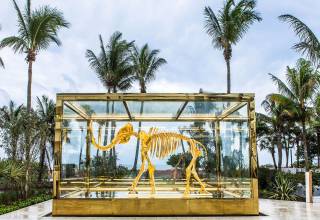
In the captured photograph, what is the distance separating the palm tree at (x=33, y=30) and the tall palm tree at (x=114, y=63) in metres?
6.16

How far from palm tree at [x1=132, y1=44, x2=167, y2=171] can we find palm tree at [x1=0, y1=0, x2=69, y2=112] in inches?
289

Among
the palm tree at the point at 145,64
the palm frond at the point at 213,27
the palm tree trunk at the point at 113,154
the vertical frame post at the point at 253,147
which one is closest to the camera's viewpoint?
the vertical frame post at the point at 253,147

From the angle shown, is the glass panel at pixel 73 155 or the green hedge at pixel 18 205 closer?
the glass panel at pixel 73 155

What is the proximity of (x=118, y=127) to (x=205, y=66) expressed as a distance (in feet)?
21.5

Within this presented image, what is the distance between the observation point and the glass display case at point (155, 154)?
11.0 meters

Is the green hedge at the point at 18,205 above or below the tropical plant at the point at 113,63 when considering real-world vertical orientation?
below

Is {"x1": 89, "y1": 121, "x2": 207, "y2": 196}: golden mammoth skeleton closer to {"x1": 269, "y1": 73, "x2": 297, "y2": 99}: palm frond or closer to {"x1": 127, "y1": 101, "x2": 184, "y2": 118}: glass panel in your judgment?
{"x1": 127, "y1": 101, "x2": 184, "y2": 118}: glass panel

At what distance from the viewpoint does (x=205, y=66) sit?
59.5ft

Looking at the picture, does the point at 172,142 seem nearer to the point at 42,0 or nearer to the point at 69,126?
the point at 69,126

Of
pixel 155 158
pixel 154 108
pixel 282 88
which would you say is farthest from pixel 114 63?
pixel 155 158

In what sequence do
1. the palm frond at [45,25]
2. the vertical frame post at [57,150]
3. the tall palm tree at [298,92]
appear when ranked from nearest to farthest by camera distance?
the vertical frame post at [57,150] → the palm frond at [45,25] → the tall palm tree at [298,92]

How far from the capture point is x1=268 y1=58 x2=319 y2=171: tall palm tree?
19.8 meters

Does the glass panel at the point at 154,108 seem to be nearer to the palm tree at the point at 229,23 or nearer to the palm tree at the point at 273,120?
the palm tree at the point at 229,23

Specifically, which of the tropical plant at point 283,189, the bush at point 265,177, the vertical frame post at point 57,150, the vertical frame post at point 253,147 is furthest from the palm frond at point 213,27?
the vertical frame post at point 57,150
